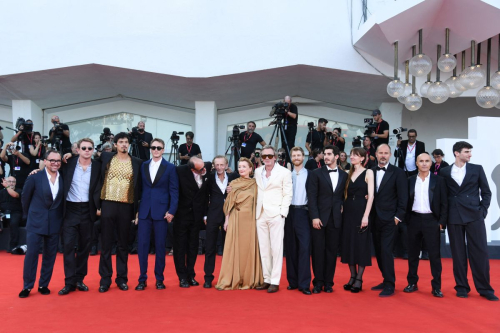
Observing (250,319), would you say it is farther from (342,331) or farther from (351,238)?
(351,238)

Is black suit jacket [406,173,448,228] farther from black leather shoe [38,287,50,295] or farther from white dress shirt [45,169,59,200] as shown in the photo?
black leather shoe [38,287,50,295]

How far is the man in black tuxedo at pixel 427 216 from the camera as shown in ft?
17.8

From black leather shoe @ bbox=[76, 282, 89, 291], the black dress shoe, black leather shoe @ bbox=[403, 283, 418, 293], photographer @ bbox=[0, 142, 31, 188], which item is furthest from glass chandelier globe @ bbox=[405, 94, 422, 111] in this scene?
photographer @ bbox=[0, 142, 31, 188]

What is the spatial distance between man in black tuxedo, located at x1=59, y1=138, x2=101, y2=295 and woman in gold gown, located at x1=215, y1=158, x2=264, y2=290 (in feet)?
4.72

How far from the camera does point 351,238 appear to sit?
216 inches

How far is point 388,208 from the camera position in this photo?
5461mm

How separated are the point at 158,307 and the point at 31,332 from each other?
1.14 meters

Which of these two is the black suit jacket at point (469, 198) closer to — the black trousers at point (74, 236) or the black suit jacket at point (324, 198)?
the black suit jacket at point (324, 198)

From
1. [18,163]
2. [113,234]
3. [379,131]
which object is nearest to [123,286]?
[113,234]

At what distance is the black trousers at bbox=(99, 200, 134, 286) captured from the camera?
17.9 feet

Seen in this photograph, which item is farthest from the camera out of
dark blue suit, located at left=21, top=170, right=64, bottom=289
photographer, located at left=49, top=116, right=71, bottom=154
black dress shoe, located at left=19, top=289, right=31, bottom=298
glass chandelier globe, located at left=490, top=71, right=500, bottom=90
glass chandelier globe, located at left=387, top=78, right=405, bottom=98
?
photographer, located at left=49, top=116, right=71, bottom=154

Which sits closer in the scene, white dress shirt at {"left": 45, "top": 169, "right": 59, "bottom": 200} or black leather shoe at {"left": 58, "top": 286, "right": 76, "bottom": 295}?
black leather shoe at {"left": 58, "top": 286, "right": 76, "bottom": 295}

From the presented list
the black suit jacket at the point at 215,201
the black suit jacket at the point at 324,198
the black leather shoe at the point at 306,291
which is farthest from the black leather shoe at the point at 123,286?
the black suit jacket at the point at 324,198

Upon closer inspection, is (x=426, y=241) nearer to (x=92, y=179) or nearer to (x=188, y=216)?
(x=188, y=216)
